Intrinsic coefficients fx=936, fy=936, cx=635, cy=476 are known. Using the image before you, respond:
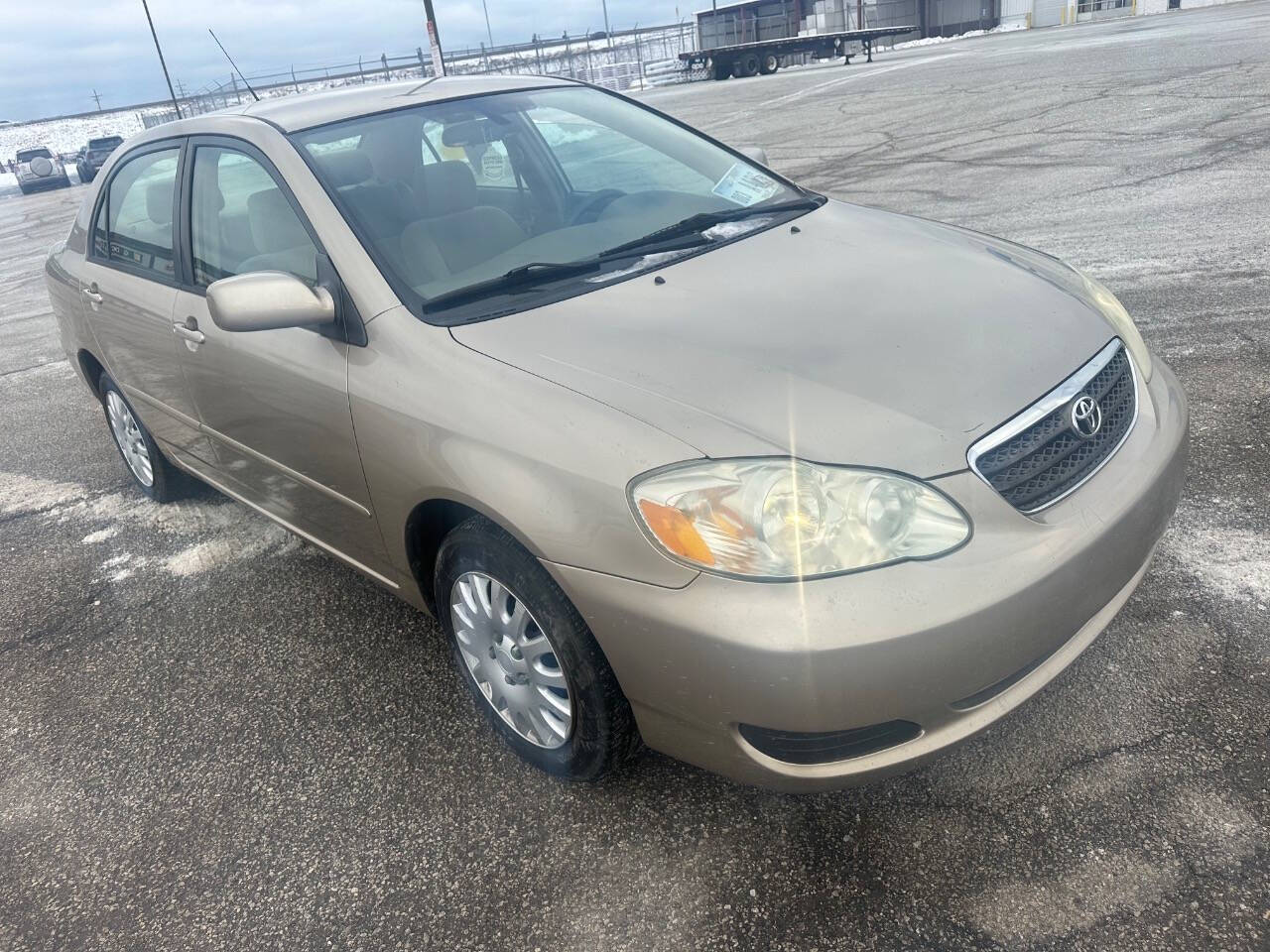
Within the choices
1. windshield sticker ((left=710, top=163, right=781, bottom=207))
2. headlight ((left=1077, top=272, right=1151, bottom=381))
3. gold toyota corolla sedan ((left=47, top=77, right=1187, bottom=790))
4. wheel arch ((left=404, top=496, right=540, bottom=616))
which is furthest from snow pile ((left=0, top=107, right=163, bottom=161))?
headlight ((left=1077, top=272, right=1151, bottom=381))

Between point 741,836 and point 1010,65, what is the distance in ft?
64.9

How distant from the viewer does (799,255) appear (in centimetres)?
270

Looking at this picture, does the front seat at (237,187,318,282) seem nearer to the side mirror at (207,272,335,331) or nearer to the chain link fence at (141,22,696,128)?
the side mirror at (207,272,335,331)

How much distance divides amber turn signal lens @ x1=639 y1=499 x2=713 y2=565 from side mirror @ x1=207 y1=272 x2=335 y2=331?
1.14 meters

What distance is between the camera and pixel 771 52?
1208 inches

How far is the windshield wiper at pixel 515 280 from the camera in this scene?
247 centimetres

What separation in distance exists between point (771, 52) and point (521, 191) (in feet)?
101

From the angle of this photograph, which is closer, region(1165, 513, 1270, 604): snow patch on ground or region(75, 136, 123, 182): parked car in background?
region(1165, 513, 1270, 604): snow patch on ground

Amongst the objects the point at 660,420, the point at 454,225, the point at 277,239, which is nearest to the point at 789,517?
the point at 660,420

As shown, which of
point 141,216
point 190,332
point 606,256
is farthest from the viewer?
point 141,216

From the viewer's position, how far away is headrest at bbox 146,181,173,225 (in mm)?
3465

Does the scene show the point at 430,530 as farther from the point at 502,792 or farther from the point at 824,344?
the point at 824,344

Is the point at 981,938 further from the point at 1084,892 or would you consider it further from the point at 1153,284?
the point at 1153,284

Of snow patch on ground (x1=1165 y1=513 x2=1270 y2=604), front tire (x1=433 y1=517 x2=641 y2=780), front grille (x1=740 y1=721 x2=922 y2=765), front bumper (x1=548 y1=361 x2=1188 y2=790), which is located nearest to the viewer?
front bumper (x1=548 y1=361 x2=1188 y2=790)
